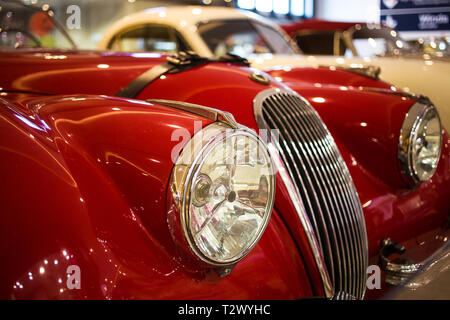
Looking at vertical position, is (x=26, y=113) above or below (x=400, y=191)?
above

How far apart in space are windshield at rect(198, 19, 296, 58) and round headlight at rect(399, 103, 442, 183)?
2.32 meters

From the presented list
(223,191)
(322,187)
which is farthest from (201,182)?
(322,187)

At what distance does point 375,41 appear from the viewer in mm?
5824

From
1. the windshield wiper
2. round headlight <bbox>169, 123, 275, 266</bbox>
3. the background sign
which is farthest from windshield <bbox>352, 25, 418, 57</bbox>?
the background sign

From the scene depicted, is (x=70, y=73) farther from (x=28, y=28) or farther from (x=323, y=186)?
(x=28, y=28)

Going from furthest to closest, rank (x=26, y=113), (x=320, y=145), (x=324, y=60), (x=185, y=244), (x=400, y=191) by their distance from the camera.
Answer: (x=324, y=60) → (x=400, y=191) → (x=320, y=145) → (x=26, y=113) → (x=185, y=244)

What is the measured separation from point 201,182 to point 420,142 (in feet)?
3.77

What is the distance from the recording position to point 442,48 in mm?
5559

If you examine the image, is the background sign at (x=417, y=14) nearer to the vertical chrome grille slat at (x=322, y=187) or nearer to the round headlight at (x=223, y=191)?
the vertical chrome grille slat at (x=322, y=187)

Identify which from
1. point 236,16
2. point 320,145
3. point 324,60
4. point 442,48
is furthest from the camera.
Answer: point 442,48

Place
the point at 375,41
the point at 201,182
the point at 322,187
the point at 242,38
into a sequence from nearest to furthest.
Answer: the point at 201,182 < the point at 322,187 < the point at 242,38 < the point at 375,41

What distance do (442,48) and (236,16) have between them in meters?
2.45
